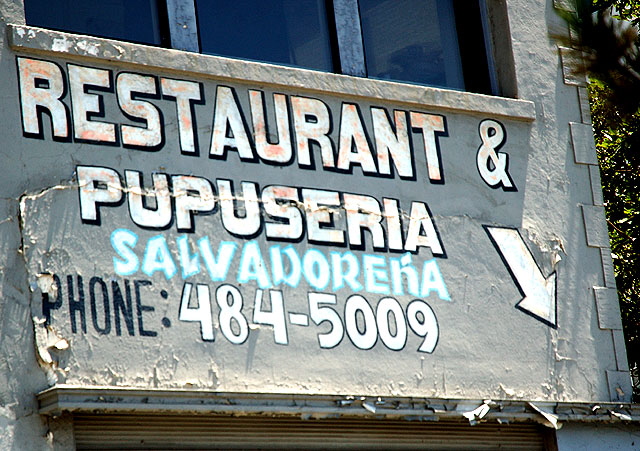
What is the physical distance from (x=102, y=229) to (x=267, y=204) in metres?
1.30

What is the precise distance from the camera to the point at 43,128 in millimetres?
7203

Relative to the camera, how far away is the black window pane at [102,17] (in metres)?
7.69

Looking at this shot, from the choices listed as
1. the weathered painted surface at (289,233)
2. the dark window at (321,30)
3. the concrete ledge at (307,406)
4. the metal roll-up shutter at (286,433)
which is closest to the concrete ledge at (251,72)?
the weathered painted surface at (289,233)

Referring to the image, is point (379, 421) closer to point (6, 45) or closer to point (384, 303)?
point (384, 303)

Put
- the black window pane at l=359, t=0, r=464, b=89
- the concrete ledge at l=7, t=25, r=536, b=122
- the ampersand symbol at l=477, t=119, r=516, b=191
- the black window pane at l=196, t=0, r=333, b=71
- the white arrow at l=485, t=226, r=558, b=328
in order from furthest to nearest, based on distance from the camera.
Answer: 1. the black window pane at l=359, t=0, r=464, b=89
2. the ampersand symbol at l=477, t=119, r=516, b=191
3. the white arrow at l=485, t=226, r=558, b=328
4. the black window pane at l=196, t=0, r=333, b=71
5. the concrete ledge at l=7, t=25, r=536, b=122

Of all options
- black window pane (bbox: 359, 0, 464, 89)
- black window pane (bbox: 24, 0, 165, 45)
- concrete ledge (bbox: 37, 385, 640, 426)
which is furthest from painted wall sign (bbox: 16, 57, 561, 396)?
black window pane (bbox: 359, 0, 464, 89)

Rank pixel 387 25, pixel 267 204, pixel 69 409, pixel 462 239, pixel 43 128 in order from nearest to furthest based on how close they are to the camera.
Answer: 1. pixel 69 409
2. pixel 43 128
3. pixel 267 204
4. pixel 462 239
5. pixel 387 25

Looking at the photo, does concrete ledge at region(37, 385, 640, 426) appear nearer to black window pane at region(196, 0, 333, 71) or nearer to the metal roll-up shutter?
the metal roll-up shutter

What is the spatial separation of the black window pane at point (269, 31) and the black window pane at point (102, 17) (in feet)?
1.47

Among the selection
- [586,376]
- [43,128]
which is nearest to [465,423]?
[586,376]

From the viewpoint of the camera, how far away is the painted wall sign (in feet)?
23.5

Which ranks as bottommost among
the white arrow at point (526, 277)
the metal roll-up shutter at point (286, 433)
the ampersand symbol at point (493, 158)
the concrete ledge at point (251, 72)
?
the metal roll-up shutter at point (286, 433)

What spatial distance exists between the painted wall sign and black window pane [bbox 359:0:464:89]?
23.8 inches

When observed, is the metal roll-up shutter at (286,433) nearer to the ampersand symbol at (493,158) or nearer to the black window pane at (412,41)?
the ampersand symbol at (493,158)
